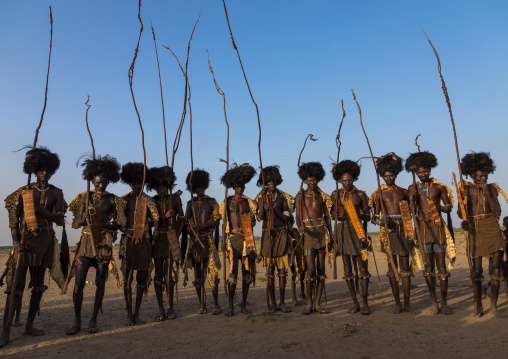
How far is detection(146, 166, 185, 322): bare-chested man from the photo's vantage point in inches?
279

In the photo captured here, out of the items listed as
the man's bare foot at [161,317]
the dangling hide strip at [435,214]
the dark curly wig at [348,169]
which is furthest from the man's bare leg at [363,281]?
the man's bare foot at [161,317]

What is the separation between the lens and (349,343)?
17.3ft

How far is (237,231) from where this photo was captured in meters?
7.51

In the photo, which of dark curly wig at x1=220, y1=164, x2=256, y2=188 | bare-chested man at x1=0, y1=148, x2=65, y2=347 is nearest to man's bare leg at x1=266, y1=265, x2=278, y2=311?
dark curly wig at x1=220, y1=164, x2=256, y2=188

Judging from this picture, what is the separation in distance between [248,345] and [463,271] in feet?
33.9

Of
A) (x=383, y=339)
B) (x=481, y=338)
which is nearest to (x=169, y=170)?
(x=383, y=339)

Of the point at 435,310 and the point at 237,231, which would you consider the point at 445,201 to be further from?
the point at 237,231

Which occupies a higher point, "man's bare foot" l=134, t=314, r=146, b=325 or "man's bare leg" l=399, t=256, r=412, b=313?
"man's bare leg" l=399, t=256, r=412, b=313

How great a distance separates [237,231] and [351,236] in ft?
6.75

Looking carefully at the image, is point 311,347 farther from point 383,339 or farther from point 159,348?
Answer: point 159,348

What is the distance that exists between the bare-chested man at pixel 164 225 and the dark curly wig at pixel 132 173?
0.21 m

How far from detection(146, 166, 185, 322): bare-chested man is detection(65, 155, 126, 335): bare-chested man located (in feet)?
2.50

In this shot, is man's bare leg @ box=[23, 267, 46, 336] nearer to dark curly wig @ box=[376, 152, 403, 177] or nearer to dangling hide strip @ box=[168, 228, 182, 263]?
dangling hide strip @ box=[168, 228, 182, 263]

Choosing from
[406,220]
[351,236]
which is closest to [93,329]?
[351,236]
